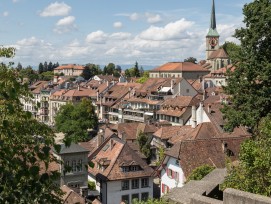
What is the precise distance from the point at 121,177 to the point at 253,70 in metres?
17.4

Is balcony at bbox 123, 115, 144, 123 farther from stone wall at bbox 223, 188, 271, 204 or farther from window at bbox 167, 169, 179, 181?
stone wall at bbox 223, 188, 271, 204

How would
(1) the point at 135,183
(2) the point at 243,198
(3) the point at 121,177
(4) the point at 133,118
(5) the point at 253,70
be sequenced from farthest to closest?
(4) the point at 133,118 → (1) the point at 135,183 → (3) the point at 121,177 → (5) the point at 253,70 → (2) the point at 243,198

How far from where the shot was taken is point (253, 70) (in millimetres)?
25234

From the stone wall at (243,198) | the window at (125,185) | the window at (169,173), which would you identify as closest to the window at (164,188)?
the window at (169,173)

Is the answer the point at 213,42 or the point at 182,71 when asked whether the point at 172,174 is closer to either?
the point at 182,71

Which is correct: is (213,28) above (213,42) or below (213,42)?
above

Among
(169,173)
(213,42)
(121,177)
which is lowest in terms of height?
(121,177)

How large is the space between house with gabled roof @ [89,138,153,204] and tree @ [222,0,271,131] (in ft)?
47.8

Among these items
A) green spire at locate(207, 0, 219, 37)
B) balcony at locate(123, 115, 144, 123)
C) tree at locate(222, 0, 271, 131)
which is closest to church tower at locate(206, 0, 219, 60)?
green spire at locate(207, 0, 219, 37)

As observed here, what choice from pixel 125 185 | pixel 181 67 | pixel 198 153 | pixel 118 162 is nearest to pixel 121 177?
pixel 125 185

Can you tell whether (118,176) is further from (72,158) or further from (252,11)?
(252,11)

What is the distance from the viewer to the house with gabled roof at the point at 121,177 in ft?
123

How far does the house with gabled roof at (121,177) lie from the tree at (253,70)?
47.8 ft

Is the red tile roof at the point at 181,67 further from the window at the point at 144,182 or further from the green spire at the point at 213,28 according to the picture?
the window at the point at 144,182
